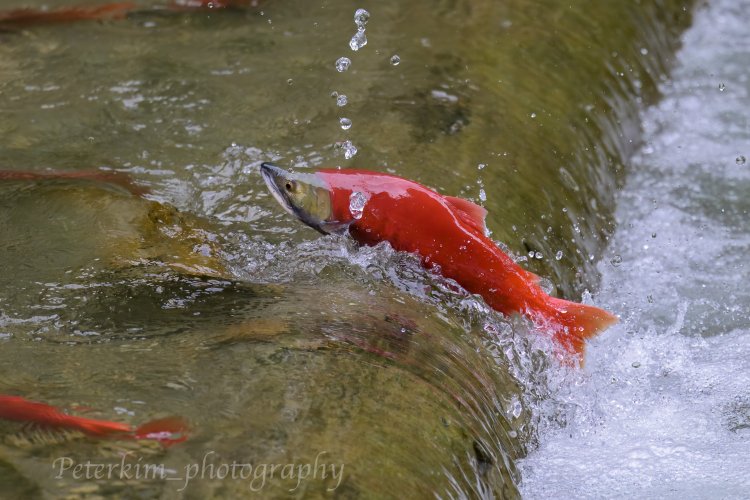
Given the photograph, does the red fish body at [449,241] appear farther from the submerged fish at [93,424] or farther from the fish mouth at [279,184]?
the submerged fish at [93,424]

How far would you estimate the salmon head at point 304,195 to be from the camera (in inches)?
128

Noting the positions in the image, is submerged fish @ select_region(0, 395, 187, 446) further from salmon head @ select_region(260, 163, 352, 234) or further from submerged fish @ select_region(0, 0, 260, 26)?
submerged fish @ select_region(0, 0, 260, 26)

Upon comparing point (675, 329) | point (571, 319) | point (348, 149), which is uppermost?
point (348, 149)

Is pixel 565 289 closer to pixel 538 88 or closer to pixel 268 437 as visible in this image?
pixel 538 88

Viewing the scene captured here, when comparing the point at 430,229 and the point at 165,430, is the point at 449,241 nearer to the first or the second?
the point at 430,229

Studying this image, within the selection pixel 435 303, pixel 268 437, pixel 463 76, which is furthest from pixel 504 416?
pixel 463 76

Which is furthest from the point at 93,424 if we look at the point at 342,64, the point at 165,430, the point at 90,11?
the point at 90,11

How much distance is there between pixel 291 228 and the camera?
3.64 m

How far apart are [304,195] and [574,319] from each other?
97 centimetres

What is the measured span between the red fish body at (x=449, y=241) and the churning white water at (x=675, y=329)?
362 millimetres

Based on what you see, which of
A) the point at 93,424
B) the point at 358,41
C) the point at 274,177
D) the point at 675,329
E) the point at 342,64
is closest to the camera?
the point at 93,424

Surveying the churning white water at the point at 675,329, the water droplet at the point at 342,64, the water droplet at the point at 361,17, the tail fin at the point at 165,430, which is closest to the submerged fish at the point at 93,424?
the tail fin at the point at 165,430

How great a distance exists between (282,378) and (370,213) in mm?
861

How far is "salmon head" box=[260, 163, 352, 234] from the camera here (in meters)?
3.24
